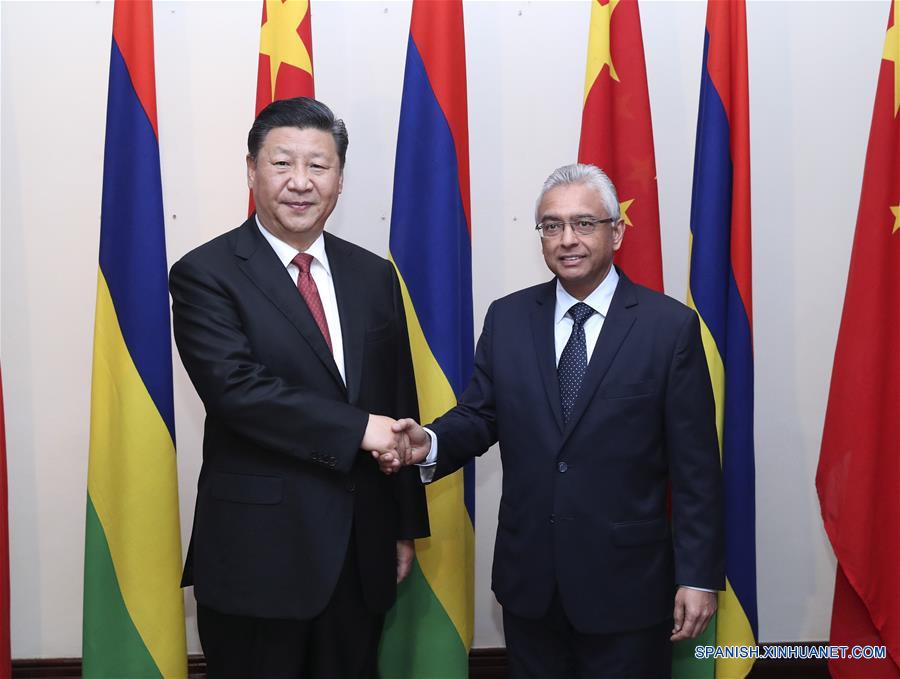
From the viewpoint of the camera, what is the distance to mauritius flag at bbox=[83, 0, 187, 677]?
2207 mm

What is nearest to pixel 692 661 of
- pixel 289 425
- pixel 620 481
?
pixel 620 481

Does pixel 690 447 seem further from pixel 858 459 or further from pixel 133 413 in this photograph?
pixel 133 413

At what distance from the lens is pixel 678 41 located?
2688 mm

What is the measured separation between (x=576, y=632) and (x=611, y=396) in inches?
20.7

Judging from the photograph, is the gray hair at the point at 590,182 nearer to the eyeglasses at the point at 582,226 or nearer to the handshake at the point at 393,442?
the eyeglasses at the point at 582,226

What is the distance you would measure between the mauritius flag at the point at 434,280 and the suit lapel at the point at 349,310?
0.46 metres

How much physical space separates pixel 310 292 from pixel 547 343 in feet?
1.76

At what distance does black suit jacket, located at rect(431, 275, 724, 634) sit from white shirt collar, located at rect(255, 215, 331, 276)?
0.53 meters

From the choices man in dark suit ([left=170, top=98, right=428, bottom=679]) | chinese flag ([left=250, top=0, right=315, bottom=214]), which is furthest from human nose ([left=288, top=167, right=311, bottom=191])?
chinese flag ([left=250, top=0, right=315, bottom=214])

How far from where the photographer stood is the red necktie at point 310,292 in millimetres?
1758

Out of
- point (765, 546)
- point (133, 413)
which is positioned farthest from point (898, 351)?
point (133, 413)

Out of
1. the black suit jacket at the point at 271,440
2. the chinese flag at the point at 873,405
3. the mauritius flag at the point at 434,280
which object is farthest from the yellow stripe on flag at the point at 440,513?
the chinese flag at the point at 873,405

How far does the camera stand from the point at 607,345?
1.79 metres

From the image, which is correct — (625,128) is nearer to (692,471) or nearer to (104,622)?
(692,471)
